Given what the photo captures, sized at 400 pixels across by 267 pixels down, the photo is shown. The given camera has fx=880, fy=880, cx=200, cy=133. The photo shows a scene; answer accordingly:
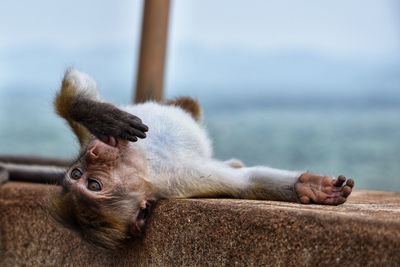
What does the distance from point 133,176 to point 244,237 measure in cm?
70

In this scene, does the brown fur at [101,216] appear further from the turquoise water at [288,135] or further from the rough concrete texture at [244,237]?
the turquoise water at [288,135]

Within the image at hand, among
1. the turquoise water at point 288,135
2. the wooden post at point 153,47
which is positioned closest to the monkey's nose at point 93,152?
the wooden post at point 153,47

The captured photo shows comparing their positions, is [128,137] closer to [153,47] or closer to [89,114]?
[89,114]

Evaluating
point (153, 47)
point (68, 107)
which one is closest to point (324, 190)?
point (68, 107)

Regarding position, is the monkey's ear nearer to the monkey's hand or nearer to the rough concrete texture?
the rough concrete texture

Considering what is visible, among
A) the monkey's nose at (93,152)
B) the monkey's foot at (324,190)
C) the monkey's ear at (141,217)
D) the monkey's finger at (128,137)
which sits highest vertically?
the monkey's finger at (128,137)

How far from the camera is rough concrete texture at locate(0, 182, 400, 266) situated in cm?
291

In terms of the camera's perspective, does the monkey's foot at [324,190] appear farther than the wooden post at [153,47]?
No

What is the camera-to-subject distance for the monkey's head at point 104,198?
3.61 m

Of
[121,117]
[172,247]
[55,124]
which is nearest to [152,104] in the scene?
[121,117]

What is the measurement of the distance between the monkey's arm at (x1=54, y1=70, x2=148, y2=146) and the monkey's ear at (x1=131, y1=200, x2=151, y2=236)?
28 centimetres

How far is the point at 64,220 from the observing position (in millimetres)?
3705

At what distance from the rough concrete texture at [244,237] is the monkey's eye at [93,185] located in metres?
0.26

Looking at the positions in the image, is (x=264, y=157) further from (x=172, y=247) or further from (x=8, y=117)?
(x=172, y=247)
